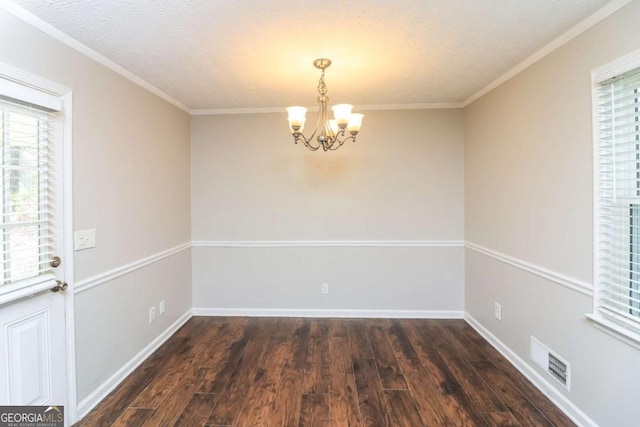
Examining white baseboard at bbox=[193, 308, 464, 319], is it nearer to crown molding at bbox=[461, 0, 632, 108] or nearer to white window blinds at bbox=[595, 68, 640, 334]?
white window blinds at bbox=[595, 68, 640, 334]

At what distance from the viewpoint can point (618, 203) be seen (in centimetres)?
168

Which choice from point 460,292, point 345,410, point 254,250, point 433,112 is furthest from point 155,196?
point 460,292

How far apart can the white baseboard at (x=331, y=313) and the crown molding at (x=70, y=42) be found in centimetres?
252

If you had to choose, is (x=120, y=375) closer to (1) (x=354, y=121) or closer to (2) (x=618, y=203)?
(1) (x=354, y=121)

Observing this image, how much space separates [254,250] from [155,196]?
125cm

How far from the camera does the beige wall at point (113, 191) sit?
1924mm

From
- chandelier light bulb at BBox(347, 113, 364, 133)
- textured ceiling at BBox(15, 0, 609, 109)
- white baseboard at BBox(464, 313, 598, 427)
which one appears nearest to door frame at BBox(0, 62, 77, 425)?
textured ceiling at BBox(15, 0, 609, 109)

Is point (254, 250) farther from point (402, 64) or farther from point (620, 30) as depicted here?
point (620, 30)

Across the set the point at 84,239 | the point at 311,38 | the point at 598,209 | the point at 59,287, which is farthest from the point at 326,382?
the point at 311,38

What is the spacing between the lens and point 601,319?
5.67 feet

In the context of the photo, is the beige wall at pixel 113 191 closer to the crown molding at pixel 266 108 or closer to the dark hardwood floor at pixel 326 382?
the crown molding at pixel 266 108

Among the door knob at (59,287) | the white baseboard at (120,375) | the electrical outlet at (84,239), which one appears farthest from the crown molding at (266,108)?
the white baseboard at (120,375)

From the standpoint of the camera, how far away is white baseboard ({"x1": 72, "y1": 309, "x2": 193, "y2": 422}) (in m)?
2.03

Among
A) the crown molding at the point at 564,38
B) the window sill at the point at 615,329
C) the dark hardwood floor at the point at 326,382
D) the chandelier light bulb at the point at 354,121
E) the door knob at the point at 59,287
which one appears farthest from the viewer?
the chandelier light bulb at the point at 354,121
